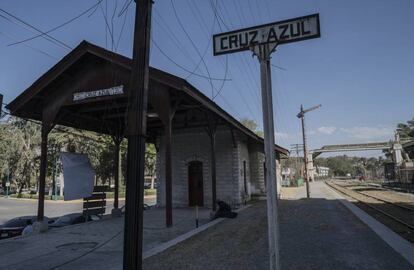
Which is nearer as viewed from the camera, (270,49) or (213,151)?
(270,49)

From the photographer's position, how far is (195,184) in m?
19.5

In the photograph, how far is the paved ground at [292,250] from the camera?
654 cm

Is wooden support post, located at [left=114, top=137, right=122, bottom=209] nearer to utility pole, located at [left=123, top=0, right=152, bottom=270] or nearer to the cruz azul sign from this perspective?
utility pole, located at [left=123, top=0, right=152, bottom=270]

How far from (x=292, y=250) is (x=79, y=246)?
573cm

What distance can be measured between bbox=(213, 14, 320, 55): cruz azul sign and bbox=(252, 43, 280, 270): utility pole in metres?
0.11

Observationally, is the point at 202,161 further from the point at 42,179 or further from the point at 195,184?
the point at 42,179

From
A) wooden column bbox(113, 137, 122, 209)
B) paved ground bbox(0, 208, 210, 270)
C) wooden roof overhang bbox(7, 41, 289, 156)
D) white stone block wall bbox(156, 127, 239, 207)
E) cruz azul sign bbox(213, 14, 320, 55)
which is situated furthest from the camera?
white stone block wall bbox(156, 127, 239, 207)

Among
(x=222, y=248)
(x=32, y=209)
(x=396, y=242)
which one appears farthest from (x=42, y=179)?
(x=32, y=209)

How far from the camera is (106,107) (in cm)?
1370

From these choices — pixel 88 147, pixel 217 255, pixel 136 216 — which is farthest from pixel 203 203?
pixel 88 147

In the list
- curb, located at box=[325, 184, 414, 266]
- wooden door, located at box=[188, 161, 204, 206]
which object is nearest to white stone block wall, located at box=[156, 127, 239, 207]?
wooden door, located at box=[188, 161, 204, 206]

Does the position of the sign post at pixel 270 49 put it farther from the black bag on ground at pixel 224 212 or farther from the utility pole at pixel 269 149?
the black bag on ground at pixel 224 212

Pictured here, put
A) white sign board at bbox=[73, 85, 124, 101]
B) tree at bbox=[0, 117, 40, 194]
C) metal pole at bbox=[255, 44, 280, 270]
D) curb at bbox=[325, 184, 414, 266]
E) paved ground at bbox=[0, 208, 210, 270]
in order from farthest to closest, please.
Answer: tree at bbox=[0, 117, 40, 194] → white sign board at bbox=[73, 85, 124, 101] → paved ground at bbox=[0, 208, 210, 270] → curb at bbox=[325, 184, 414, 266] → metal pole at bbox=[255, 44, 280, 270]

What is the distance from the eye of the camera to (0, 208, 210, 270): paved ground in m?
7.28
